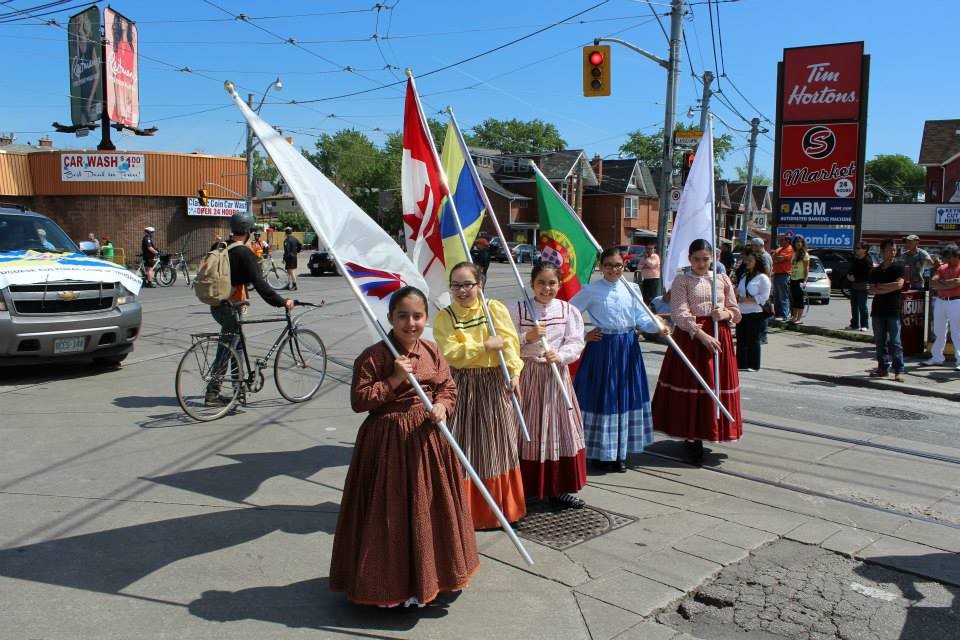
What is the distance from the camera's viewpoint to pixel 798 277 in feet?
55.2

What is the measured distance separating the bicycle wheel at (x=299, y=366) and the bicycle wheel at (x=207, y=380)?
51 cm

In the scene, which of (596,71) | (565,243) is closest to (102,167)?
(596,71)

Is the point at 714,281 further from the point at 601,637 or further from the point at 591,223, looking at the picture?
the point at 591,223

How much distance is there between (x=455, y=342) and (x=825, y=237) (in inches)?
627

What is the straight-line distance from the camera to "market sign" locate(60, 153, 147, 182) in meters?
33.4

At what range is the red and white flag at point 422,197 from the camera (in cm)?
533

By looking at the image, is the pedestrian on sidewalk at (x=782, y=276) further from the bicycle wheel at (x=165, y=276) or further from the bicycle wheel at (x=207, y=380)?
the bicycle wheel at (x=165, y=276)

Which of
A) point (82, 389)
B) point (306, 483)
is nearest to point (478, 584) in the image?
point (306, 483)

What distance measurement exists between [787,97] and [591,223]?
51.4m

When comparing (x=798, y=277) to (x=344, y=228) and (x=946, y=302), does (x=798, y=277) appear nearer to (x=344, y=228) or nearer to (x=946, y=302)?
(x=946, y=302)

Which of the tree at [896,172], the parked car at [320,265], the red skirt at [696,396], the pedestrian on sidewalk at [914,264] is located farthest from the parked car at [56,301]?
the tree at [896,172]

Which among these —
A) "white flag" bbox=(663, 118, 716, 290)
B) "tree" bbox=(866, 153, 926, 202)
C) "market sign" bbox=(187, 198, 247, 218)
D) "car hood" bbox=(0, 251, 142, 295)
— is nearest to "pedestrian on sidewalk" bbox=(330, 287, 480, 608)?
"white flag" bbox=(663, 118, 716, 290)

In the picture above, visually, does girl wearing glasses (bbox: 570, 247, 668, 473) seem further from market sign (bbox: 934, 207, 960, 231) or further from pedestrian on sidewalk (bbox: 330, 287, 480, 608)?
market sign (bbox: 934, 207, 960, 231)

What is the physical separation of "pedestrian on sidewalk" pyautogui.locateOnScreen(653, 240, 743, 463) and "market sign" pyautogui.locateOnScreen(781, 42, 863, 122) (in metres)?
13.4
